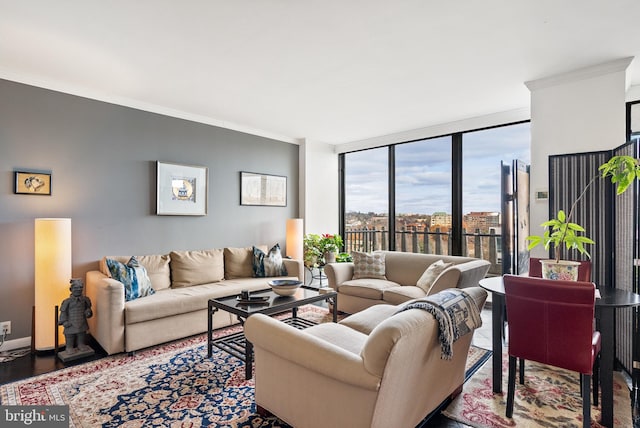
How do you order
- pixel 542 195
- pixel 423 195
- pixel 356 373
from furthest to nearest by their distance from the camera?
pixel 423 195, pixel 542 195, pixel 356 373

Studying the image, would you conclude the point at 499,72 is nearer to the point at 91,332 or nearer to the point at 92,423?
the point at 92,423

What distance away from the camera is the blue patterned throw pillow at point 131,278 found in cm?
329

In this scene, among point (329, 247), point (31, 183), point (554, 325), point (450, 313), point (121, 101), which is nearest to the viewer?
point (450, 313)

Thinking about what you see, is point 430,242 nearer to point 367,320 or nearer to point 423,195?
point 423,195

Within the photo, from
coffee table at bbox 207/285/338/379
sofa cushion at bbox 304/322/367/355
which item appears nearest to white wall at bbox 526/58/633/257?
sofa cushion at bbox 304/322/367/355

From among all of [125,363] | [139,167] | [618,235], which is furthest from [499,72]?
[125,363]

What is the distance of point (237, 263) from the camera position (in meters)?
4.57

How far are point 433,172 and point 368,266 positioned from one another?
192 cm

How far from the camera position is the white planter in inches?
89.1

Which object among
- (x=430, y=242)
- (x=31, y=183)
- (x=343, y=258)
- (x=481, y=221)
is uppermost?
(x=31, y=183)

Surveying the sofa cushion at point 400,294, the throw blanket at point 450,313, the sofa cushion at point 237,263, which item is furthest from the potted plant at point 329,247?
the throw blanket at point 450,313

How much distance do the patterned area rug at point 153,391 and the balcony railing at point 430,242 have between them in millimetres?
2140

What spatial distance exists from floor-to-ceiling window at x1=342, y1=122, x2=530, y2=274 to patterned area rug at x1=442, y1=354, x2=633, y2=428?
2.42 metres

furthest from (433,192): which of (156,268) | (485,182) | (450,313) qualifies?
(156,268)
